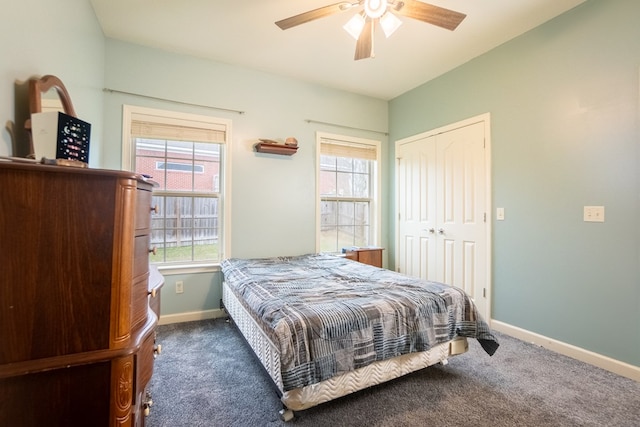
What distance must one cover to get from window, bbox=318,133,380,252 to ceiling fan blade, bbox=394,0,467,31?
192 centimetres

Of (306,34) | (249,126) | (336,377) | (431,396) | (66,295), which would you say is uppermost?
(306,34)

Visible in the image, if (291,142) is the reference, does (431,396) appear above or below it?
below

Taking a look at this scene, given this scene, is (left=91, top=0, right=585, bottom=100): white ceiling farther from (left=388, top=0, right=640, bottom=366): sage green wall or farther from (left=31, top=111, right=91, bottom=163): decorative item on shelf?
(left=31, top=111, right=91, bottom=163): decorative item on shelf

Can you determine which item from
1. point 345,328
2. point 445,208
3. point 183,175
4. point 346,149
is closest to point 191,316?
point 183,175

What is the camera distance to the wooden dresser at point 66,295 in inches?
31.0

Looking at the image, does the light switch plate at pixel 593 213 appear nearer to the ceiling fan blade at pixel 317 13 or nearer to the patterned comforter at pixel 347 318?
the patterned comforter at pixel 347 318

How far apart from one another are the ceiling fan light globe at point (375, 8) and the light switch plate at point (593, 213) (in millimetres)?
2076

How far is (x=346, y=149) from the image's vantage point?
382 centimetres

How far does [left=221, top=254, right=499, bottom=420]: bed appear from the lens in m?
1.42

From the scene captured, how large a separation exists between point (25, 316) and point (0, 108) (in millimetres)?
890

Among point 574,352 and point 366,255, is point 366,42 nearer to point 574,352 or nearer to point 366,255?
point 366,255

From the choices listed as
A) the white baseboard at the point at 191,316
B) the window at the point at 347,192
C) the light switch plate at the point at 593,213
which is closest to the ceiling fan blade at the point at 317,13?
the window at the point at 347,192

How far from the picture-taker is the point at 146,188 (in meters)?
1.10

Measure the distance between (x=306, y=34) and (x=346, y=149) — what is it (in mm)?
1537
